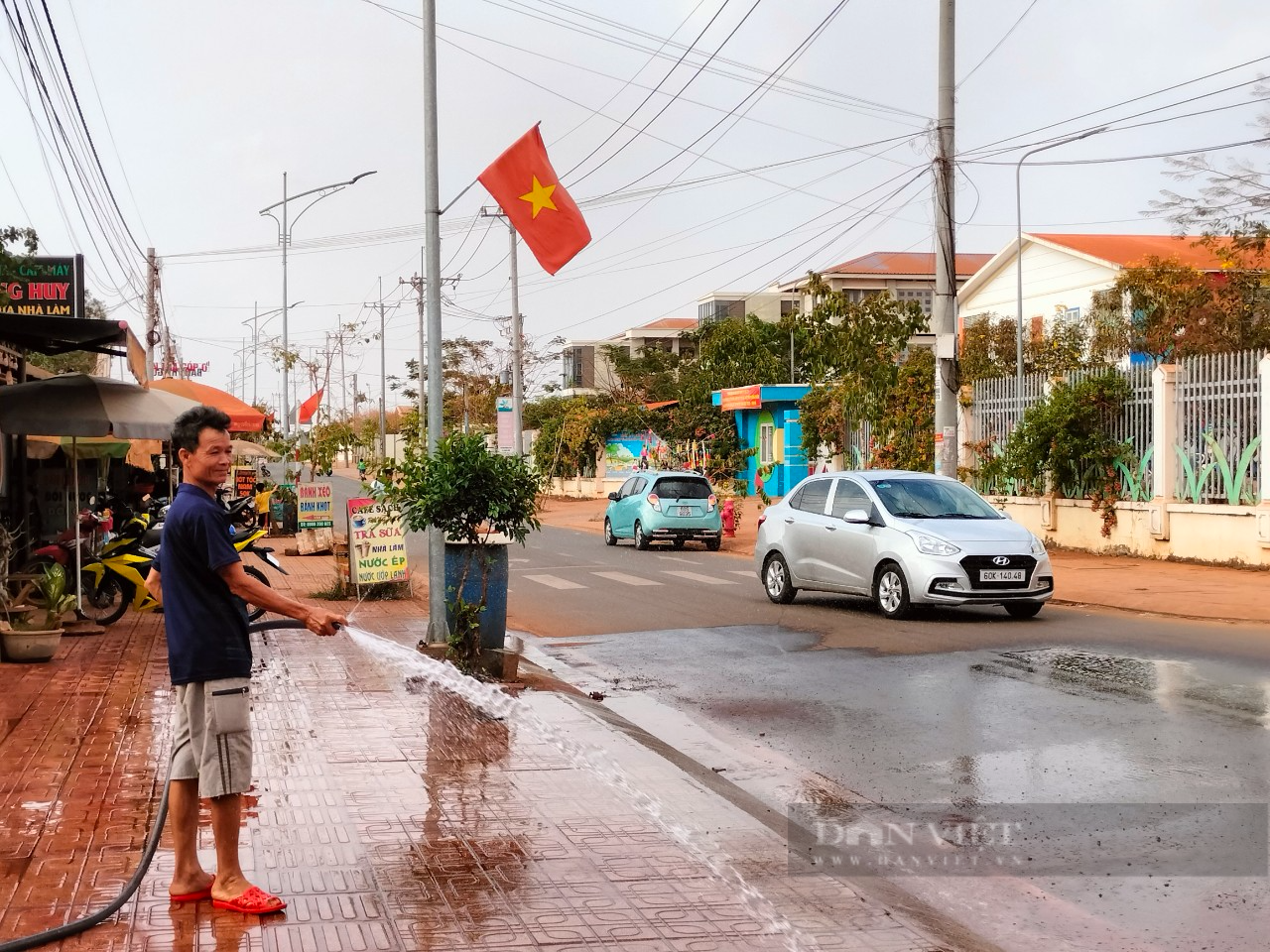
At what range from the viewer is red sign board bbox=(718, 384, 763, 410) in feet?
149

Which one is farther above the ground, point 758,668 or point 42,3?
point 42,3

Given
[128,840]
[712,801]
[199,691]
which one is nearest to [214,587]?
[199,691]

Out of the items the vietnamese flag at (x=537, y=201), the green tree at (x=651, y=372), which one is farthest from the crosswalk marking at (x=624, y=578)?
the green tree at (x=651, y=372)

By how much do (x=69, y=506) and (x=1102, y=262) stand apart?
41226 mm

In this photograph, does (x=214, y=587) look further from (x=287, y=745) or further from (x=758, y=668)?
(x=758, y=668)

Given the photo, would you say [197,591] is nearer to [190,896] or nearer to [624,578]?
[190,896]

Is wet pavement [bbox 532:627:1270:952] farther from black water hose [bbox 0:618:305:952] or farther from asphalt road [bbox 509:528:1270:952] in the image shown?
black water hose [bbox 0:618:305:952]

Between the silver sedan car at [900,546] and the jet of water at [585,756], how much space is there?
544cm

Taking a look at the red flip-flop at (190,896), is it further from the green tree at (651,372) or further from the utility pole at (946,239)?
the green tree at (651,372)

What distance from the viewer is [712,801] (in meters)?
6.94

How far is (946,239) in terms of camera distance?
63.4ft

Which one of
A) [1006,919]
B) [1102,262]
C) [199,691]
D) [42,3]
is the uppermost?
[1102,262]

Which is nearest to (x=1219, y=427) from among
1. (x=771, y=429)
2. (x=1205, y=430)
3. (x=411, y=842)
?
(x=1205, y=430)

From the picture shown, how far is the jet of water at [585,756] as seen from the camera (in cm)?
511
